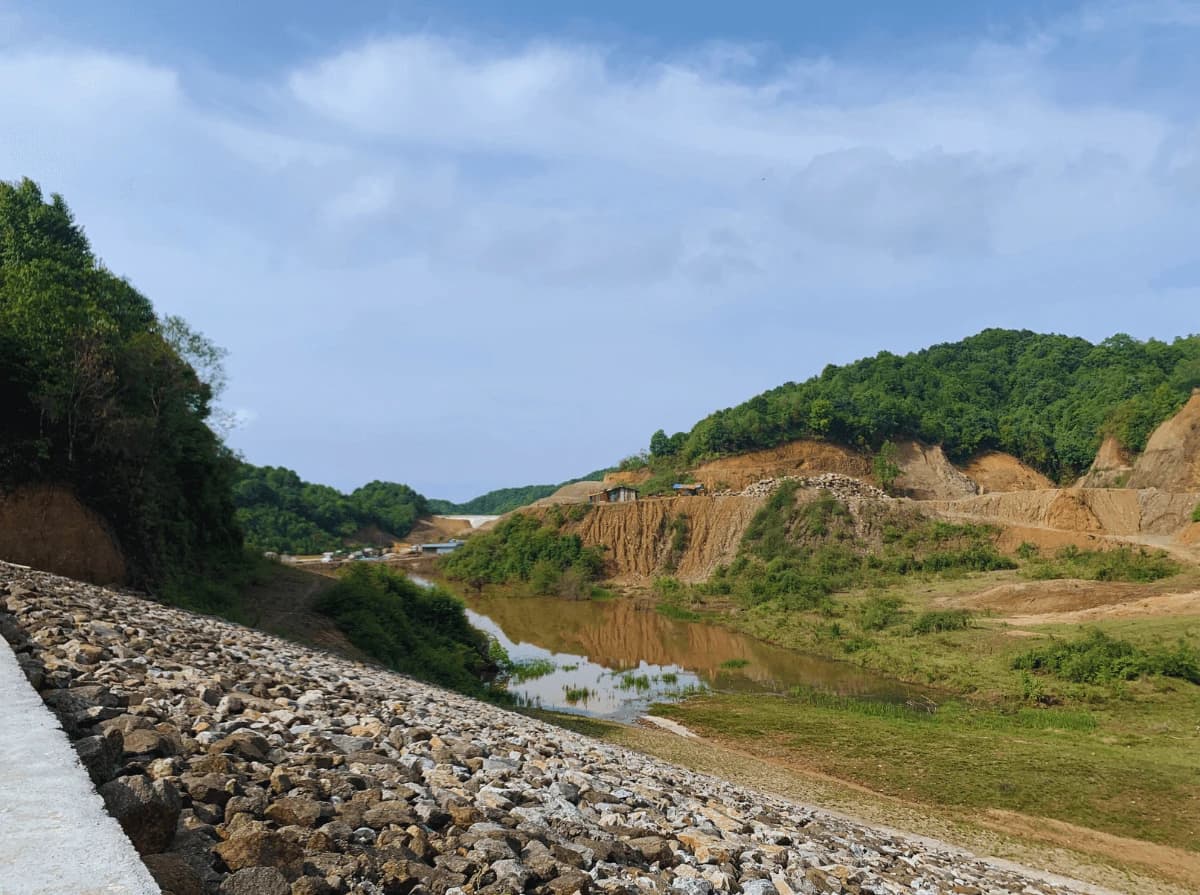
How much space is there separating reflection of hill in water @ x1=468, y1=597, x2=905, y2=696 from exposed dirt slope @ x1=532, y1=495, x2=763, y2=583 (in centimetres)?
862

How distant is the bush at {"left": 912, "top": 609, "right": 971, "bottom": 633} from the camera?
32500 millimetres

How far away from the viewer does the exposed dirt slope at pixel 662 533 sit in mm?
59531

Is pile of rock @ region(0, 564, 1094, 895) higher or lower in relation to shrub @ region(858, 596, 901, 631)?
higher

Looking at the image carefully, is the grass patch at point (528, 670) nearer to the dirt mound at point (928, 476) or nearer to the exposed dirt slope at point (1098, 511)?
the exposed dirt slope at point (1098, 511)

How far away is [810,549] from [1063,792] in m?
38.1

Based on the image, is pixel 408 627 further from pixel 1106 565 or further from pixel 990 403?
pixel 990 403

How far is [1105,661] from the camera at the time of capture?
24.4 meters

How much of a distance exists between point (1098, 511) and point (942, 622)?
2774 cm

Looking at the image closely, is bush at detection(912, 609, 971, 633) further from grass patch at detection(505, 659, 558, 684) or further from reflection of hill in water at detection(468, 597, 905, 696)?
grass patch at detection(505, 659, 558, 684)

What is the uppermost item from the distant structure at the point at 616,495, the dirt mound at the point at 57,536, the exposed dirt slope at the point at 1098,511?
the distant structure at the point at 616,495

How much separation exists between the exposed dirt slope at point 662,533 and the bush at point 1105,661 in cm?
3183

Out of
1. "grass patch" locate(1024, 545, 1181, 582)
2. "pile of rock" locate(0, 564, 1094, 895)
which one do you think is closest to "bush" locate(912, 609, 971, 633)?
"grass patch" locate(1024, 545, 1181, 582)

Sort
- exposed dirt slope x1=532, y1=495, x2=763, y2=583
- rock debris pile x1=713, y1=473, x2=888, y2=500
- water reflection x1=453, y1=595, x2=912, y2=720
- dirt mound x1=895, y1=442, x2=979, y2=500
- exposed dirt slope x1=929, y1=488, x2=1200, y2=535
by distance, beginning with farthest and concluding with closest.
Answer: dirt mound x1=895, y1=442, x2=979, y2=500 < rock debris pile x1=713, y1=473, x2=888, y2=500 < exposed dirt slope x1=532, y1=495, x2=763, y2=583 < exposed dirt slope x1=929, y1=488, x2=1200, y2=535 < water reflection x1=453, y1=595, x2=912, y2=720

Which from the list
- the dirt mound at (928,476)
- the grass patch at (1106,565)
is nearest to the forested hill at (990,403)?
the dirt mound at (928,476)
